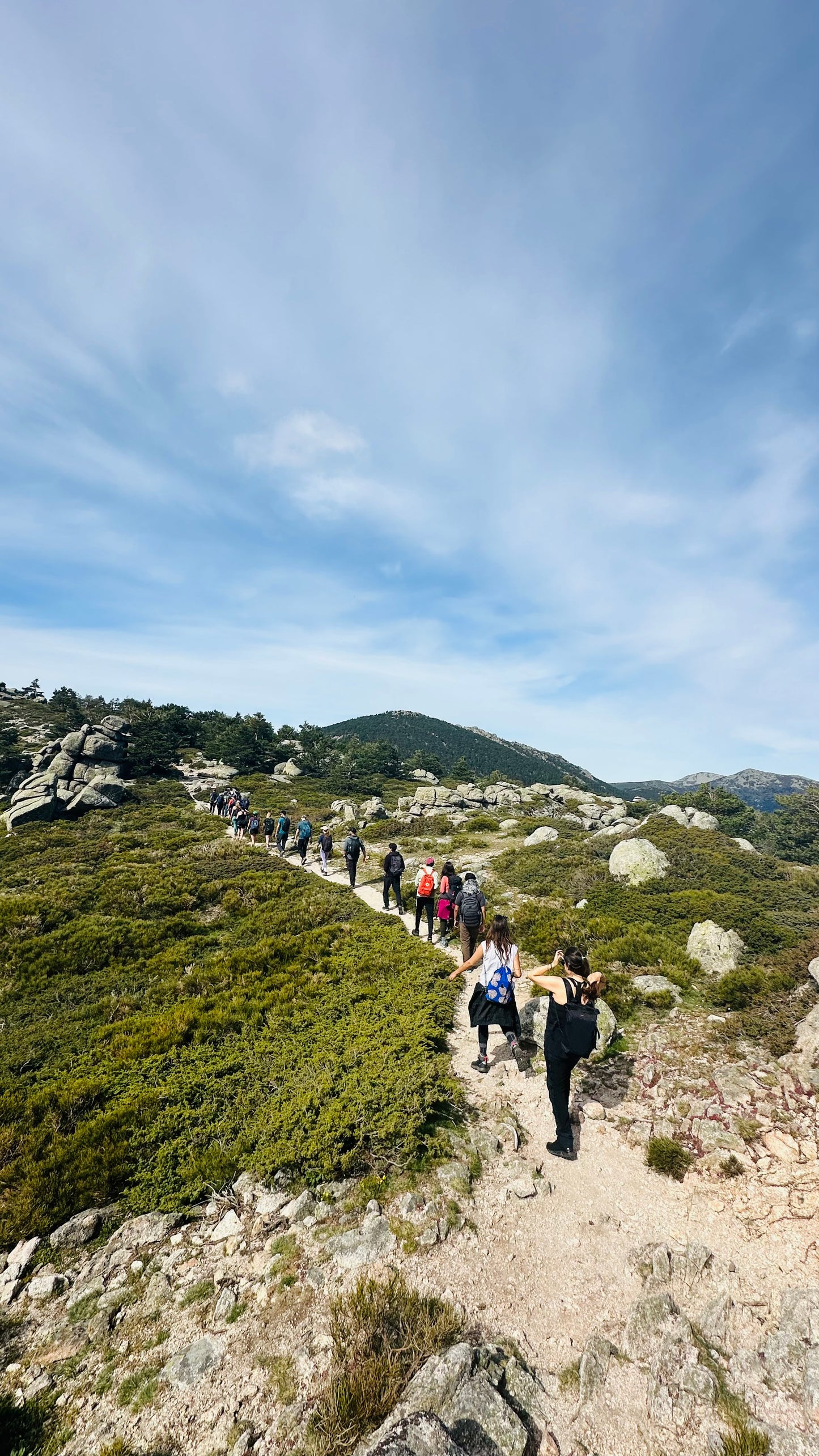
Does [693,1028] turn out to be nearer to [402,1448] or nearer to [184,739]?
[402,1448]

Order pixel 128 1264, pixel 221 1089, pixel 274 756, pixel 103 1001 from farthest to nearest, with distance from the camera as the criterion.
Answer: pixel 274 756
pixel 103 1001
pixel 221 1089
pixel 128 1264

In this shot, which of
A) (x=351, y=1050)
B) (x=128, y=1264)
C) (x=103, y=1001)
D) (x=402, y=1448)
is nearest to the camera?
(x=402, y=1448)

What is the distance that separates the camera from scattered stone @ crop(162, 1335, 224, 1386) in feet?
13.8

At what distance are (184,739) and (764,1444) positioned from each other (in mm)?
63358

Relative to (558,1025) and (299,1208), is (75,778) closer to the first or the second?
(299,1208)

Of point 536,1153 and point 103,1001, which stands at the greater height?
point 536,1153

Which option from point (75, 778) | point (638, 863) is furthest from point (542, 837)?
point (75, 778)

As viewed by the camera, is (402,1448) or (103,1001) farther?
(103,1001)

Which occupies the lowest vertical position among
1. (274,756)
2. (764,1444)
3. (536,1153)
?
(536,1153)

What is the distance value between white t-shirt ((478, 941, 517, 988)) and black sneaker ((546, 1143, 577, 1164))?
6.89 feet

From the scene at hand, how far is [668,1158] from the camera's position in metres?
6.52

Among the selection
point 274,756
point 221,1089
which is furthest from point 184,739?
point 221,1089

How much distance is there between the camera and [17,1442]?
3791mm

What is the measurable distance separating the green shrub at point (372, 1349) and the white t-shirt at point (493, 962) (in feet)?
11.8
